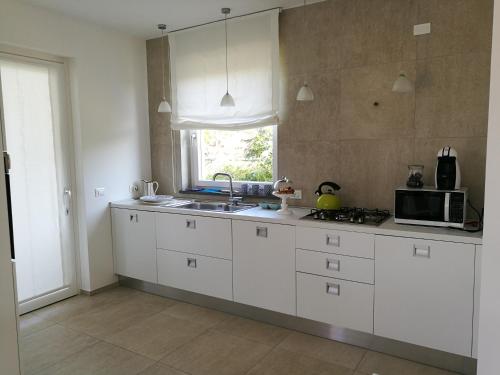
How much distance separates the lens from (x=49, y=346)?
2.85 m

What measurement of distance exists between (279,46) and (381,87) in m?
0.99

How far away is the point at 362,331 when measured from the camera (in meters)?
2.73

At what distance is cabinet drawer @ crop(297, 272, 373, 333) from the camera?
2680 millimetres

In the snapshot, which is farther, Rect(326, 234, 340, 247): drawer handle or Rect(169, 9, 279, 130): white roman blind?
Rect(169, 9, 279, 130): white roman blind

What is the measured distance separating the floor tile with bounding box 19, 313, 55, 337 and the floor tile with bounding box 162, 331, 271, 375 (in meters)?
1.21

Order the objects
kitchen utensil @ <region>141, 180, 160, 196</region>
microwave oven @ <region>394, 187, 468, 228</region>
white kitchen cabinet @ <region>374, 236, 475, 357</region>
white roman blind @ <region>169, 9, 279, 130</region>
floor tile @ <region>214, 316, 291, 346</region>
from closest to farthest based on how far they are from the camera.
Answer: white kitchen cabinet @ <region>374, 236, 475, 357</region> < microwave oven @ <region>394, 187, 468, 228</region> < floor tile @ <region>214, 316, 291, 346</region> < white roman blind @ <region>169, 9, 279, 130</region> < kitchen utensil @ <region>141, 180, 160, 196</region>

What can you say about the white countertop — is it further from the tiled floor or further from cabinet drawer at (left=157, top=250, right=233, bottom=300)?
the tiled floor

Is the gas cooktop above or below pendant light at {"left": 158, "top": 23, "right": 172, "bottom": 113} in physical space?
below

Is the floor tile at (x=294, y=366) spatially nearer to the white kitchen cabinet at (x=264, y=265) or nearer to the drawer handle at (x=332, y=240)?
the white kitchen cabinet at (x=264, y=265)

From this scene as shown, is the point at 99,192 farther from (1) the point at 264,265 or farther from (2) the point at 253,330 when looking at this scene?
(2) the point at 253,330

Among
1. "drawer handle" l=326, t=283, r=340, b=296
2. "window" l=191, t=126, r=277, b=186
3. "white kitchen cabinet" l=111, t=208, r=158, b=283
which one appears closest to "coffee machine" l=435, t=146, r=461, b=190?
"drawer handle" l=326, t=283, r=340, b=296

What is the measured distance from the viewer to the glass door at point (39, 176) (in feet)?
10.6

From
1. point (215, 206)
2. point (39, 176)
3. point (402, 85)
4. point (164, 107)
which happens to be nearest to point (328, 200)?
point (402, 85)

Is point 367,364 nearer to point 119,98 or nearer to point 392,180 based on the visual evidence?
point 392,180
